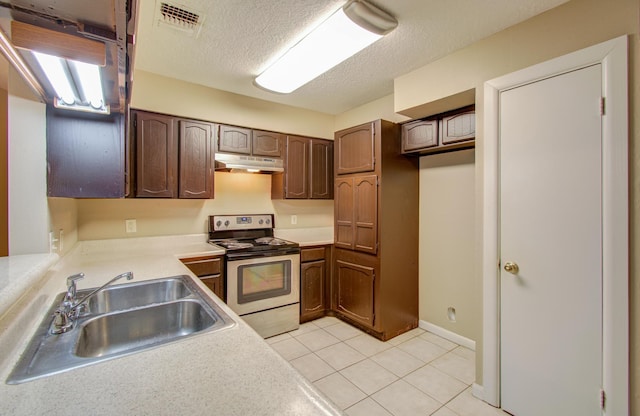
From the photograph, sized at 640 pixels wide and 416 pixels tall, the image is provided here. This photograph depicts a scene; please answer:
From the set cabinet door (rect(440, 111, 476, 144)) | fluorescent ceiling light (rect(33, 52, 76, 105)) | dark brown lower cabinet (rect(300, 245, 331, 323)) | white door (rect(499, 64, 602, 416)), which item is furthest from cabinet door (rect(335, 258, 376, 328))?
fluorescent ceiling light (rect(33, 52, 76, 105))

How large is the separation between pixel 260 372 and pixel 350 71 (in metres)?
2.53

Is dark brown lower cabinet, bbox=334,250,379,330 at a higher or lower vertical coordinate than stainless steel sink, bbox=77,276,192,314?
Answer: lower

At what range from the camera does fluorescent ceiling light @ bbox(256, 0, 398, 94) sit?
1.73 m

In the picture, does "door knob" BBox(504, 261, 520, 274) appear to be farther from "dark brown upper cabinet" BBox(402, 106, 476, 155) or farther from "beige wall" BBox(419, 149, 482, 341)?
"dark brown upper cabinet" BBox(402, 106, 476, 155)

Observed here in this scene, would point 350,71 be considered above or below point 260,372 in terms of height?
above

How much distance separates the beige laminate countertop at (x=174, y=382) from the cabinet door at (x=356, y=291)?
1.97m

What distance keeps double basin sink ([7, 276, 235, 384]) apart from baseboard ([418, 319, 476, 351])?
2.44m

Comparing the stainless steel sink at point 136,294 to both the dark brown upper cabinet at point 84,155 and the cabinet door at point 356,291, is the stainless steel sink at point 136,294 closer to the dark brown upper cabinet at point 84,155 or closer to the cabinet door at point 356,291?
the dark brown upper cabinet at point 84,155

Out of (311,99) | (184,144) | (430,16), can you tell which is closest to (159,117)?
(184,144)

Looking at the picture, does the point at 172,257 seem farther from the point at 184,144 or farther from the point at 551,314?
the point at 551,314

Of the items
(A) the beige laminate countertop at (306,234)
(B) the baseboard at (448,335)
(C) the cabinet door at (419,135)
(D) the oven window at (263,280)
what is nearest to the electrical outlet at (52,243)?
(D) the oven window at (263,280)

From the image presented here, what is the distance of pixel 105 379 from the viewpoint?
78 cm

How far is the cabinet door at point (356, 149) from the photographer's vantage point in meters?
2.84

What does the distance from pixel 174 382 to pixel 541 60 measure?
2.41 m
